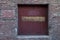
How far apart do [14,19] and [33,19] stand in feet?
2.22

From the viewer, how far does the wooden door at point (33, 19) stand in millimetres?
5859

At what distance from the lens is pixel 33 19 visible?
5.89 meters

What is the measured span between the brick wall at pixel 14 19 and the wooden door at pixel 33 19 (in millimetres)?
202

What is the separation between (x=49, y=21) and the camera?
573cm

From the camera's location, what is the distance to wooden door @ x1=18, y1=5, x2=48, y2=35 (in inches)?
231

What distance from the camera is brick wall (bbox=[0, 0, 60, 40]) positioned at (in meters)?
5.67

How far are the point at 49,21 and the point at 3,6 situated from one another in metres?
1.64

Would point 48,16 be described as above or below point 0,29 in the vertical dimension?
above

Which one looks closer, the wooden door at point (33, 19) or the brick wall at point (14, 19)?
the brick wall at point (14, 19)

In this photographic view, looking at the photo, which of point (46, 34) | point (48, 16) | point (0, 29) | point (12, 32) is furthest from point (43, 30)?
point (0, 29)

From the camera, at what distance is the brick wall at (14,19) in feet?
18.6

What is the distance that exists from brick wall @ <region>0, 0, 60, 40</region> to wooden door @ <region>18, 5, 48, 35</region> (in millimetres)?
202

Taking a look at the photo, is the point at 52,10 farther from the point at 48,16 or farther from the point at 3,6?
the point at 3,6

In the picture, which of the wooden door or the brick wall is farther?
the wooden door
